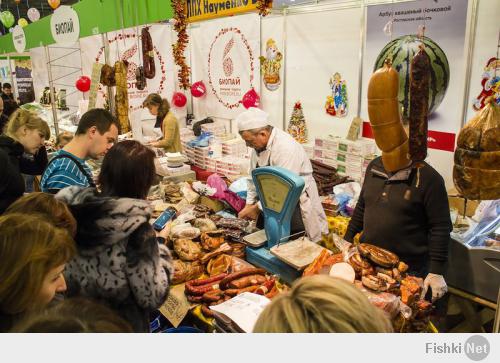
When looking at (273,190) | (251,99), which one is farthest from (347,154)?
(273,190)

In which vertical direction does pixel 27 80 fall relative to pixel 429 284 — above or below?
above

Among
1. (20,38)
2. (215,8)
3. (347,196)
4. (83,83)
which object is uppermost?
(20,38)

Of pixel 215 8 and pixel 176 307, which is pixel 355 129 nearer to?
pixel 215 8

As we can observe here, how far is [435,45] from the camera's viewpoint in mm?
4129

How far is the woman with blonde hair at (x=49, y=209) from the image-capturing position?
5.81ft

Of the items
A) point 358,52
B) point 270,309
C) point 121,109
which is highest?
point 358,52

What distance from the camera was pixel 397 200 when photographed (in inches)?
103

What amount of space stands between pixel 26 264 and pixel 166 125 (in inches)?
193

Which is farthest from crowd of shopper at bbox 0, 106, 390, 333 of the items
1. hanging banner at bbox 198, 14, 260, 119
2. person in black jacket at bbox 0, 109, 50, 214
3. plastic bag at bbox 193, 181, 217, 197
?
hanging banner at bbox 198, 14, 260, 119

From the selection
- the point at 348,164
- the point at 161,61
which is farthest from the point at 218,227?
the point at 161,61

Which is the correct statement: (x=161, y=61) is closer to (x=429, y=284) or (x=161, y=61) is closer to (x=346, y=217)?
(x=346, y=217)

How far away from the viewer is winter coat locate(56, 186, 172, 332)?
5.91ft

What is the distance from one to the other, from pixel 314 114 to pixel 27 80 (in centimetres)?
1167

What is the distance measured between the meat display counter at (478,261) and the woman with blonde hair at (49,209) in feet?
9.03
